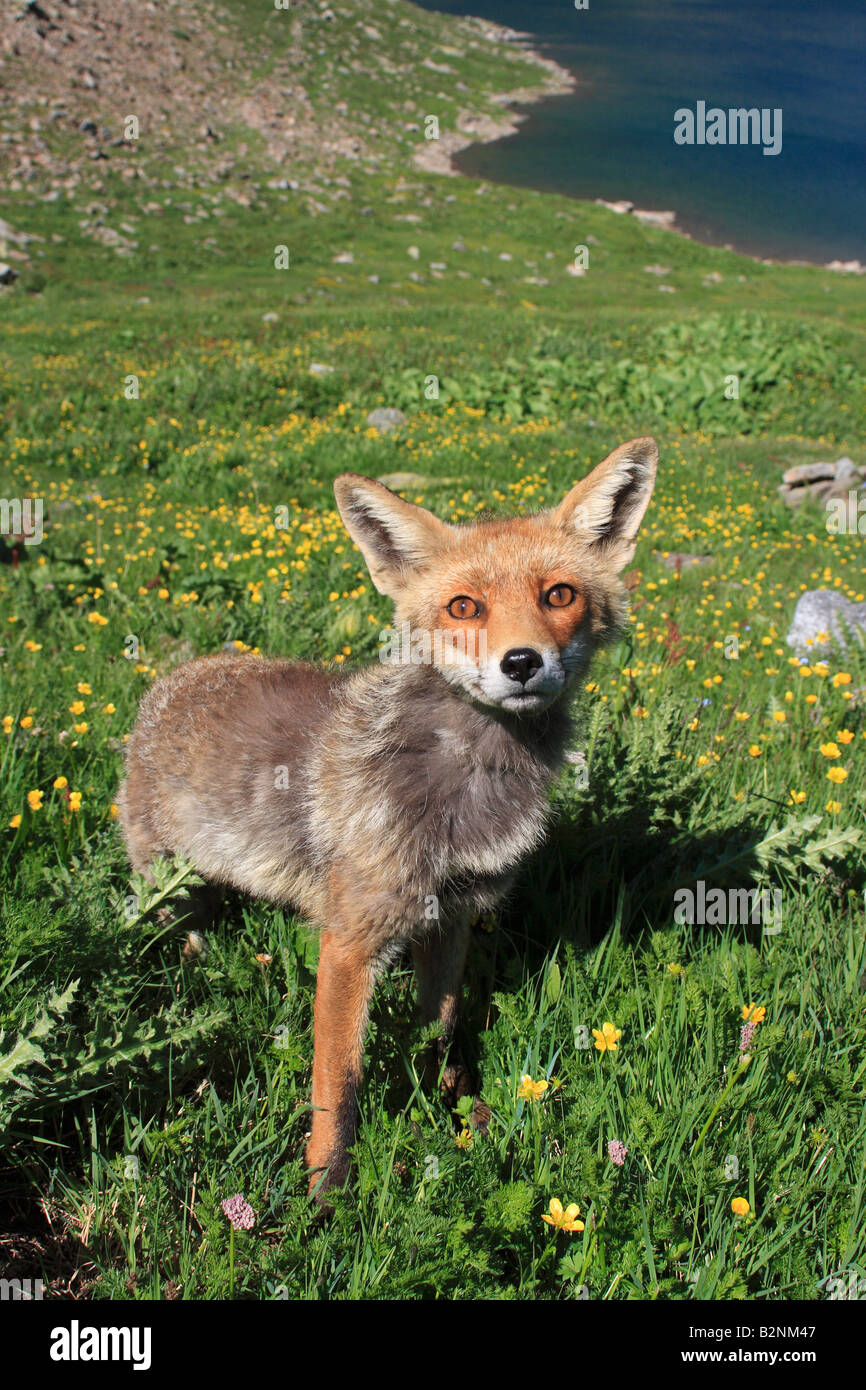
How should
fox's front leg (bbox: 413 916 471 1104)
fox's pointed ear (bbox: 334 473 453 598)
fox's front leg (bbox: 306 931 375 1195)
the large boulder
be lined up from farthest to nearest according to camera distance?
the large boulder → fox's front leg (bbox: 413 916 471 1104) → fox's pointed ear (bbox: 334 473 453 598) → fox's front leg (bbox: 306 931 375 1195)

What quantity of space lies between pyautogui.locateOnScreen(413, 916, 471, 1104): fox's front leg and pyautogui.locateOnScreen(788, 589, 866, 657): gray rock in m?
4.64

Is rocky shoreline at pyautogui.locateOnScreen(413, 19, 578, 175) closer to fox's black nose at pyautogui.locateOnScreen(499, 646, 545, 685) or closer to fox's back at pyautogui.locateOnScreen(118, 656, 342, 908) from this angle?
fox's back at pyautogui.locateOnScreen(118, 656, 342, 908)

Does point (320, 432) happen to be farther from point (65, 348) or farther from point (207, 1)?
point (207, 1)

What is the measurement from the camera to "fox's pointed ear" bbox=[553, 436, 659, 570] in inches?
143

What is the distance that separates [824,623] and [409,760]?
5267mm

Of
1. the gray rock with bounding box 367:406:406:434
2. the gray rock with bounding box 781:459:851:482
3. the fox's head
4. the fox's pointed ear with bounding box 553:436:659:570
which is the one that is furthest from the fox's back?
the gray rock with bounding box 367:406:406:434

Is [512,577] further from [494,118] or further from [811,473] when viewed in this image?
[494,118]

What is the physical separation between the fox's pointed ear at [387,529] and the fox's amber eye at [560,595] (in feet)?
1.78

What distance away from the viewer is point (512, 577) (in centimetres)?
323

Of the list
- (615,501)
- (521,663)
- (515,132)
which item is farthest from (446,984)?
(515,132)

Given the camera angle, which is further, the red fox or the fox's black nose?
the red fox

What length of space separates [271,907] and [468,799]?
56.0 inches
